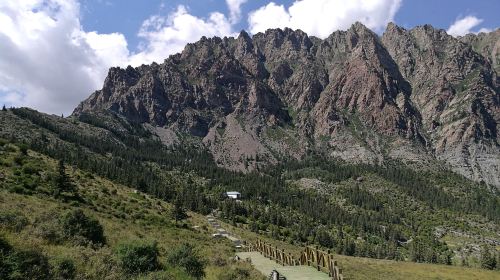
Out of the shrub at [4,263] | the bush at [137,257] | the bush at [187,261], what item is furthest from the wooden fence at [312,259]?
the shrub at [4,263]

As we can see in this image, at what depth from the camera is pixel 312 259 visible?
31.1 metres

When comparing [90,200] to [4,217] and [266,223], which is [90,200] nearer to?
[4,217]

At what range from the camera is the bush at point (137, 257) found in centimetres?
1838

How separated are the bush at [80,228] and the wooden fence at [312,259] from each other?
1364 centimetres

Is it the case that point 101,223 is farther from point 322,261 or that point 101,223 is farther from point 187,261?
point 322,261

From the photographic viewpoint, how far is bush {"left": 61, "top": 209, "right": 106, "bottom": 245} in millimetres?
21344

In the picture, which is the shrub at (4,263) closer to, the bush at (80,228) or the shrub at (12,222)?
the shrub at (12,222)

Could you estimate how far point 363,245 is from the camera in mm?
153500

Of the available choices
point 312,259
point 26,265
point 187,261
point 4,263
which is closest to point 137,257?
point 187,261

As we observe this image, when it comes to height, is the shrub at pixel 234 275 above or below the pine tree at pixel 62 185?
below

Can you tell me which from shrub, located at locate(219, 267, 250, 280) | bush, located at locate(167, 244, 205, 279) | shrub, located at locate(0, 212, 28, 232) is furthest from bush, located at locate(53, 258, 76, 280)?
shrub, located at locate(219, 267, 250, 280)

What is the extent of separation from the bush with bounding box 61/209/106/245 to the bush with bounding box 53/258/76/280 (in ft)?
21.4

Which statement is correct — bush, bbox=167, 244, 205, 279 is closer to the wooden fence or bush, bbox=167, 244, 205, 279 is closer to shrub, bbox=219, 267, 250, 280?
shrub, bbox=219, 267, 250, 280

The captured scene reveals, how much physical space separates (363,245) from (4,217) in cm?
14999
